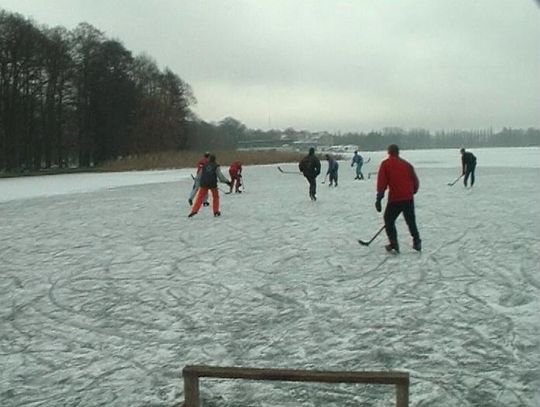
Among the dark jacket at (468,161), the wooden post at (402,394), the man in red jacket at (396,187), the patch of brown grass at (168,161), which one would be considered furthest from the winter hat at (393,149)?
the patch of brown grass at (168,161)

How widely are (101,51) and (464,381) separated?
64355 mm

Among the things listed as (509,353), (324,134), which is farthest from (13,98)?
(324,134)

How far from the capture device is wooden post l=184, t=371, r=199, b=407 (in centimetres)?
364

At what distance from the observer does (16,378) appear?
4.50 m

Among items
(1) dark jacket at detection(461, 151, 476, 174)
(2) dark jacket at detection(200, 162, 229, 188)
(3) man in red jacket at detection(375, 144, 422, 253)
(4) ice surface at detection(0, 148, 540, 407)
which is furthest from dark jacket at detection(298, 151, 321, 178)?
(3) man in red jacket at detection(375, 144, 422, 253)

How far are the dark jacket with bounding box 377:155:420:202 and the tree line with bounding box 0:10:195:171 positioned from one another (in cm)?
5017

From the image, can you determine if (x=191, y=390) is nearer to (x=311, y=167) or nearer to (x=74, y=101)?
(x=311, y=167)

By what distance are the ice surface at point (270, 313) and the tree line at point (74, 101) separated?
46.1 m

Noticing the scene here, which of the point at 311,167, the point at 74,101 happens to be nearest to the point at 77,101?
the point at 74,101

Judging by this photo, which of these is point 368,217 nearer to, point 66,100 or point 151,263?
point 151,263

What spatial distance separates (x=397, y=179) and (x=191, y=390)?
229 inches

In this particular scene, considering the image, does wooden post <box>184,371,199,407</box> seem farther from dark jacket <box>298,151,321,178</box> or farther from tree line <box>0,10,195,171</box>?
tree line <box>0,10,195,171</box>

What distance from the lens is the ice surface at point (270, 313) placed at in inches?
165

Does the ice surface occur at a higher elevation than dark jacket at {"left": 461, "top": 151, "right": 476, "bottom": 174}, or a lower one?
lower
